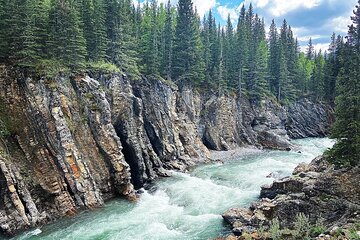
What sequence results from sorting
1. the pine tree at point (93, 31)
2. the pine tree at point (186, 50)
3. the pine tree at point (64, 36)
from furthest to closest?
the pine tree at point (186, 50) < the pine tree at point (93, 31) < the pine tree at point (64, 36)

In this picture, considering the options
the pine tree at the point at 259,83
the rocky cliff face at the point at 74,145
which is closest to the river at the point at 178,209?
the rocky cliff face at the point at 74,145

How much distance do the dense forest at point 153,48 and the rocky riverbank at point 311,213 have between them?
2104cm

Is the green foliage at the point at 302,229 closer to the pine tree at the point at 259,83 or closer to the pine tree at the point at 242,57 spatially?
the pine tree at the point at 242,57

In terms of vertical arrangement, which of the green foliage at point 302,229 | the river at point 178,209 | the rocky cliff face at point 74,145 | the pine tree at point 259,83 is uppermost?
the pine tree at point 259,83

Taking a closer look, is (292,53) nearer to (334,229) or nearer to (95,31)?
(95,31)

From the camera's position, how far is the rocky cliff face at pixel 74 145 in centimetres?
2419

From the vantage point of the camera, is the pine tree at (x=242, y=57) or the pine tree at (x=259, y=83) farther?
the pine tree at (x=259, y=83)

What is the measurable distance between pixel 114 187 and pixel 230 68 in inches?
1720

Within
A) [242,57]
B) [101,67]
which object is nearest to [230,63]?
[242,57]

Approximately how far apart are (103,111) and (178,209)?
11.6 meters

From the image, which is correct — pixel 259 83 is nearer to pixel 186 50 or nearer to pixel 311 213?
pixel 186 50

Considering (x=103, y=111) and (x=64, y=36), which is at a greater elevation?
(x=64, y=36)

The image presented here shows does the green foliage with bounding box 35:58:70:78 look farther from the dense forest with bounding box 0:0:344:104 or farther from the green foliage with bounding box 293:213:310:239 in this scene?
the green foliage with bounding box 293:213:310:239

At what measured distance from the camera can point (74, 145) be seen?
27.4m
